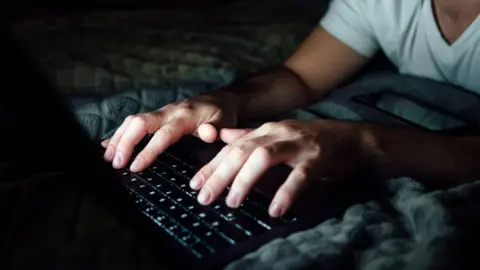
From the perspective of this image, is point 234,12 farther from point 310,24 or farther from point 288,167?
point 288,167

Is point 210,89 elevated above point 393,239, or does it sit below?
below

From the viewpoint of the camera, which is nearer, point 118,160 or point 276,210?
point 276,210

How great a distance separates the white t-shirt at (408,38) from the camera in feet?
3.40

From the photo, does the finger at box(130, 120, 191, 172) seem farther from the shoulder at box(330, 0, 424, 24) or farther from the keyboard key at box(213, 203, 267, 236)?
the shoulder at box(330, 0, 424, 24)

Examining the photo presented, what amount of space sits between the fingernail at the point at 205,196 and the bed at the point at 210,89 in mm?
105

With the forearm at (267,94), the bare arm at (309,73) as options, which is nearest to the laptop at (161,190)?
the forearm at (267,94)

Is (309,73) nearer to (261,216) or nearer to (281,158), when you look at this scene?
(281,158)

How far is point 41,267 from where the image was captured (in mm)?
528

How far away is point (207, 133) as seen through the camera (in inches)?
31.7

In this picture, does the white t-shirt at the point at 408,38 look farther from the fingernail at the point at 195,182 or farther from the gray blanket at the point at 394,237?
the fingernail at the point at 195,182

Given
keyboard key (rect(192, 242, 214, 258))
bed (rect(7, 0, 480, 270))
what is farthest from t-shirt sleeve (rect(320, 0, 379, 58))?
keyboard key (rect(192, 242, 214, 258))

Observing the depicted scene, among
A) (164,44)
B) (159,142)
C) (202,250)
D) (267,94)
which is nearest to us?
(202,250)

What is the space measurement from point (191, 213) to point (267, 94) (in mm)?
570

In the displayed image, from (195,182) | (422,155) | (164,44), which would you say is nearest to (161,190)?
(195,182)
